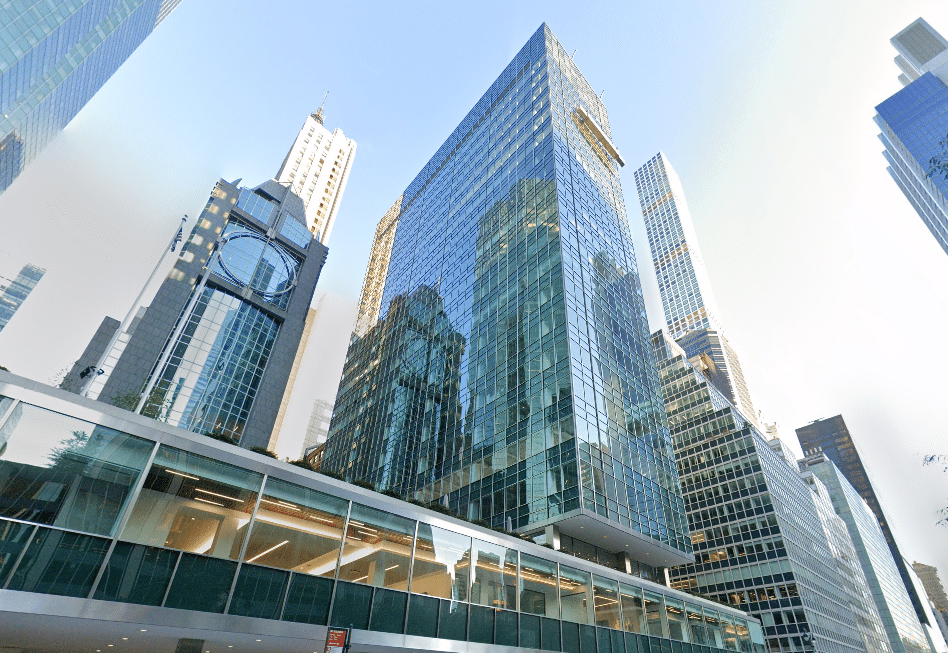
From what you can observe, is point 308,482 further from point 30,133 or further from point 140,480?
point 30,133

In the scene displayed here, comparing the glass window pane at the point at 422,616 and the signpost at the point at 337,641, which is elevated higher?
the glass window pane at the point at 422,616

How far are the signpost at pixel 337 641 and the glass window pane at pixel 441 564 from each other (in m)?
5.66

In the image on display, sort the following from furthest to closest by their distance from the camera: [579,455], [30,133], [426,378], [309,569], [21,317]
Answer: [21,317], [30,133], [426,378], [579,455], [309,569]

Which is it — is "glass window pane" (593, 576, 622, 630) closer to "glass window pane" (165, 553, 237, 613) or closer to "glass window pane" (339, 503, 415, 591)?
"glass window pane" (339, 503, 415, 591)

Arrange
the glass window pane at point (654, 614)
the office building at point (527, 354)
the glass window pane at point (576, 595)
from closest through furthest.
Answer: the glass window pane at point (576, 595) → the glass window pane at point (654, 614) → the office building at point (527, 354)

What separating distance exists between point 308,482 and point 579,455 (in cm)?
2515

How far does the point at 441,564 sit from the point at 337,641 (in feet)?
24.0

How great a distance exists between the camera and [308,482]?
59.8ft

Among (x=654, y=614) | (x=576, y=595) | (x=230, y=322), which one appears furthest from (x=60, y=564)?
(x=230, y=322)

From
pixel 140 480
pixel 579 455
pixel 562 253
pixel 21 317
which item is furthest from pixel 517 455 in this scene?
pixel 21 317

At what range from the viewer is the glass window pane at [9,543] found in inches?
468

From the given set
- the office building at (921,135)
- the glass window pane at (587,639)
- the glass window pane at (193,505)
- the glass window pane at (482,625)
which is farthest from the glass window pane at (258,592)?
the office building at (921,135)

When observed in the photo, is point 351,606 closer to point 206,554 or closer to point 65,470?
point 206,554

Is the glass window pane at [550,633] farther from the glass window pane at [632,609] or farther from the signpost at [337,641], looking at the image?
the signpost at [337,641]
